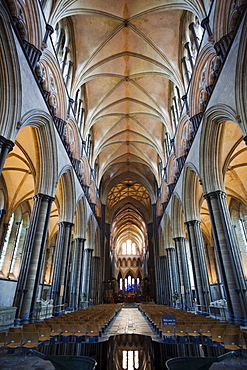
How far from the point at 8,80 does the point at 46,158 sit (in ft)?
13.1

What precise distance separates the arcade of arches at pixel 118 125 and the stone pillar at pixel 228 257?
0.04m

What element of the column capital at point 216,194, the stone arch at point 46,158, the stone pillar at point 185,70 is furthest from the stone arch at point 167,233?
the stone arch at point 46,158

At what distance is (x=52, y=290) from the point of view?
11266mm

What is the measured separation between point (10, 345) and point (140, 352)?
92.9 inches

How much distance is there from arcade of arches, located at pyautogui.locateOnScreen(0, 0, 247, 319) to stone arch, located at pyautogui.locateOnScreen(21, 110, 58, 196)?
0.05 m

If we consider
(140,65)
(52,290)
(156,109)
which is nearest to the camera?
(52,290)

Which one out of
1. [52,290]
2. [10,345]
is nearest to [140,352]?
[10,345]

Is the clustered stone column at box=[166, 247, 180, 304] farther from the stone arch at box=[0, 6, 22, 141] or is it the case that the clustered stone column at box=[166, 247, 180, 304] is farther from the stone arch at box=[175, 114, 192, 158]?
the stone arch at box=[0, 6, 22, 141]

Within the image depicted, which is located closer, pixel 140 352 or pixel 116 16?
pixel 140 352

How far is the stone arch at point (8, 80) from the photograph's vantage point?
21.3 ft

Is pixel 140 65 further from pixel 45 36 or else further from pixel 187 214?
pixel 187 214

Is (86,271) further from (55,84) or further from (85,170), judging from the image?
(55,84)

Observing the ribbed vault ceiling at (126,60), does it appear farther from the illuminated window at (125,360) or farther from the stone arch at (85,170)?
the illuminated window at (125,360)

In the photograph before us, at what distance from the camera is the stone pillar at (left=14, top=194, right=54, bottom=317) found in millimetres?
7965
